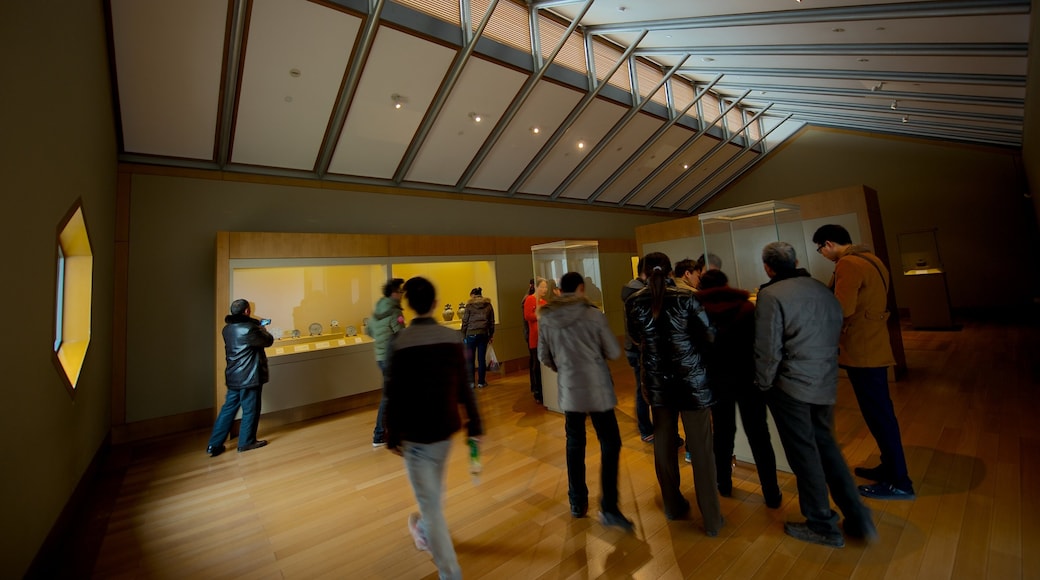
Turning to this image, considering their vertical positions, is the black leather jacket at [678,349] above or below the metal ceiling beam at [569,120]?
below

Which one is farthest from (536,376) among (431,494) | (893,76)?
(893,76)

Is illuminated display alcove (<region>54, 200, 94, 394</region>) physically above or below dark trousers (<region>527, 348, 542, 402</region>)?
above

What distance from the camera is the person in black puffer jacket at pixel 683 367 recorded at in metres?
2.11

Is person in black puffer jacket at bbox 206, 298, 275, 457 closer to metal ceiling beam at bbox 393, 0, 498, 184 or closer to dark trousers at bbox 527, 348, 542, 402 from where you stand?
dark trousers at bbox 527, 348, 542, 402

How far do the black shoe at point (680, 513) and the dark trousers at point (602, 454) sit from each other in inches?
12.7

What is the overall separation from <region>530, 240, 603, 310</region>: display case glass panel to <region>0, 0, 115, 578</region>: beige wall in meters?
4.30

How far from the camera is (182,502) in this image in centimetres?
311

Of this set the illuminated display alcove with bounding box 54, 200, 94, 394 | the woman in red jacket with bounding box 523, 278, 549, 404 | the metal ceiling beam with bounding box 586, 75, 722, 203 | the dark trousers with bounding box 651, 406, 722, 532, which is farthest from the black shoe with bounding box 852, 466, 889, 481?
the metal ceiling beam with bounding box 586, 75, 722, 203

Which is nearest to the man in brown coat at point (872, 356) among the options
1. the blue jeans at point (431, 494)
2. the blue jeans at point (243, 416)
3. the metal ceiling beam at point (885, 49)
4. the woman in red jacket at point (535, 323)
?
the blue jeans at point (431, 494)

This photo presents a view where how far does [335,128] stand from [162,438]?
4.74 metres

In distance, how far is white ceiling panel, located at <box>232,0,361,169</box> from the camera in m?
4.30

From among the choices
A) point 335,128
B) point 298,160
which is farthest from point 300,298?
point 335,128

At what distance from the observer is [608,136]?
827cm

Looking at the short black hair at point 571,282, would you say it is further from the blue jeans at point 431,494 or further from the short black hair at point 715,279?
the blue jeans at point 431,494
